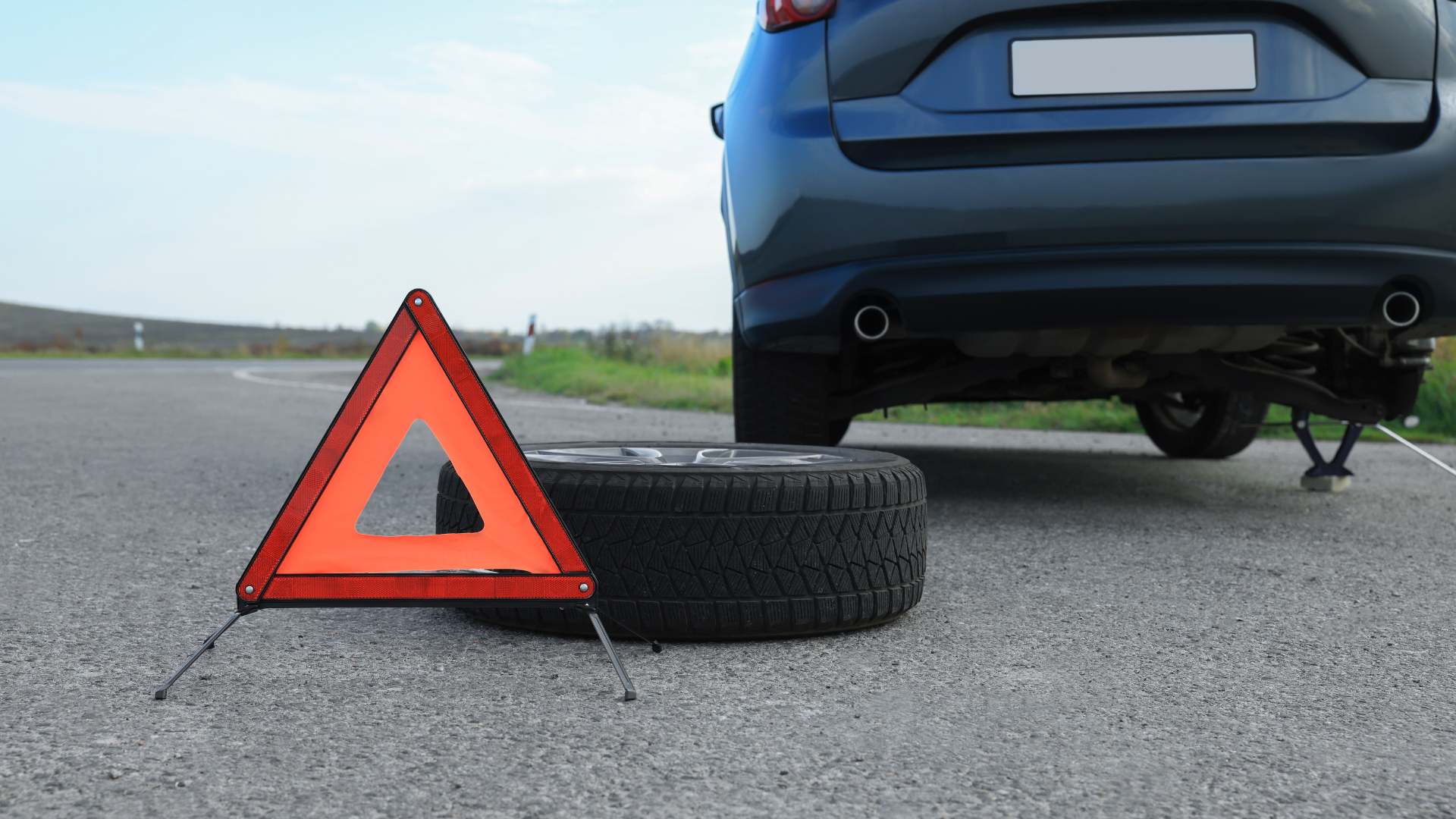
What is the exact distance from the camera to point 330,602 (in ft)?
5.93

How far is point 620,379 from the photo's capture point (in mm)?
13250

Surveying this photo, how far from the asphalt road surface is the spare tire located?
0.06 metres

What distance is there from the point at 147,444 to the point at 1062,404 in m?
6.81

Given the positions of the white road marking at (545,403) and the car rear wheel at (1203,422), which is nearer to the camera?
the car rear wheel at (1203,422)

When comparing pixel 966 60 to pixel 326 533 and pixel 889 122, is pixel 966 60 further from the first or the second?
pixel 326 533

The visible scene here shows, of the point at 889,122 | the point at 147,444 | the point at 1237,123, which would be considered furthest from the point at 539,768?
the point at 147,444

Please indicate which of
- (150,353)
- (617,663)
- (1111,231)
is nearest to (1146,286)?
(1111,231)

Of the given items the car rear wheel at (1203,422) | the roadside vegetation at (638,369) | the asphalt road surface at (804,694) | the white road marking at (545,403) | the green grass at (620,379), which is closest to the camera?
the asphalt road surface at (804,694)

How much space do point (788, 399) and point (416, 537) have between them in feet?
5.80

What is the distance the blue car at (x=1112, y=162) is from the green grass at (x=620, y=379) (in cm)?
667

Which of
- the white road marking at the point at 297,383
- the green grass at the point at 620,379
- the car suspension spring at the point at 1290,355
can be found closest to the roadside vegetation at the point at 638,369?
the green grass at the point at 620,379

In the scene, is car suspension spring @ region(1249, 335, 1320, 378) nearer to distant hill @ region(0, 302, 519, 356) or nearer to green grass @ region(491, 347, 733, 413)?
green grass @ region(491, 347, 733, 413)

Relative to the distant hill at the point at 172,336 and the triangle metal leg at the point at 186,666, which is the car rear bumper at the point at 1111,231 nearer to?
the triangle metal leg at the point at 186,666

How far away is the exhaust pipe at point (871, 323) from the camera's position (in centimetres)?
287
